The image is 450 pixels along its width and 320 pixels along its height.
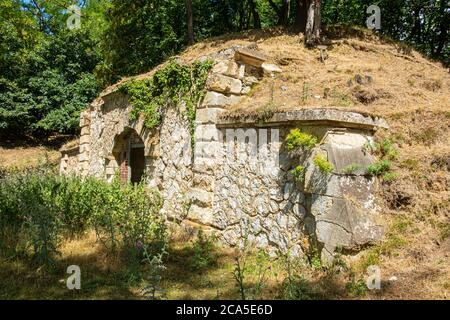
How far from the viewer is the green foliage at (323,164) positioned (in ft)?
14.1

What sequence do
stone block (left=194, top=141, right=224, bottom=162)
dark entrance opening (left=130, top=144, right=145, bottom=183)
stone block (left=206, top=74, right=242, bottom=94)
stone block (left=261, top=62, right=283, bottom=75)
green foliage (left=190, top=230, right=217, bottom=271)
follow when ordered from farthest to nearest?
dark entrance opening (left=130, top=144, right=145, bottom=183)
stone block (left=261, top=62, right=283, bottom=75)
stone block (left=206, top=74, right=242, bottom=94)
stone block (left=194, top=141, right=224, bottom=162)
green foliage (left=190, top=230, right=217, bottom=271)

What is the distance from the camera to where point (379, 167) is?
450cm

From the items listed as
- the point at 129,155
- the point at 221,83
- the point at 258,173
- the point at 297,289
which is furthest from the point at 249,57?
the point at 129,155

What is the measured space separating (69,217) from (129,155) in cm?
383

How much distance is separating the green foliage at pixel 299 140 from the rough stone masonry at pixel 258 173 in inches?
3.6

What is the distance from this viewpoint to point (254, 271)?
463 centimetres

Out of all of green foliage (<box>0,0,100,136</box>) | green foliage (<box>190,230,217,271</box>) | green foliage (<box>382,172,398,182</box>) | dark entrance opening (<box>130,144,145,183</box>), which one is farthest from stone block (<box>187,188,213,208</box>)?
green foliage (<box>0,0,100,136</box>)

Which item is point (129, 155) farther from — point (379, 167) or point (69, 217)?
point (379, 167)

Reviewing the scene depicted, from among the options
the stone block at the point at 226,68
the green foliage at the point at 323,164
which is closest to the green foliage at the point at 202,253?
the green foliage at the point at 323,164

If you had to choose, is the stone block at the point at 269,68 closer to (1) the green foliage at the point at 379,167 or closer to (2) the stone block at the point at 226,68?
(2) the stone block at the point at 226,68

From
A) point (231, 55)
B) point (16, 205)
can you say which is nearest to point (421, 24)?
point (231, 55)

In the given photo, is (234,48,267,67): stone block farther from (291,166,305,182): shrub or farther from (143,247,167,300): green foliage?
(143,247,167,300): green foliage

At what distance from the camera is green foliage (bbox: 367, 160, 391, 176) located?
4469 mm

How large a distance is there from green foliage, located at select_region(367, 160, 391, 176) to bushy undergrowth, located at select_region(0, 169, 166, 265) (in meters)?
2.97
